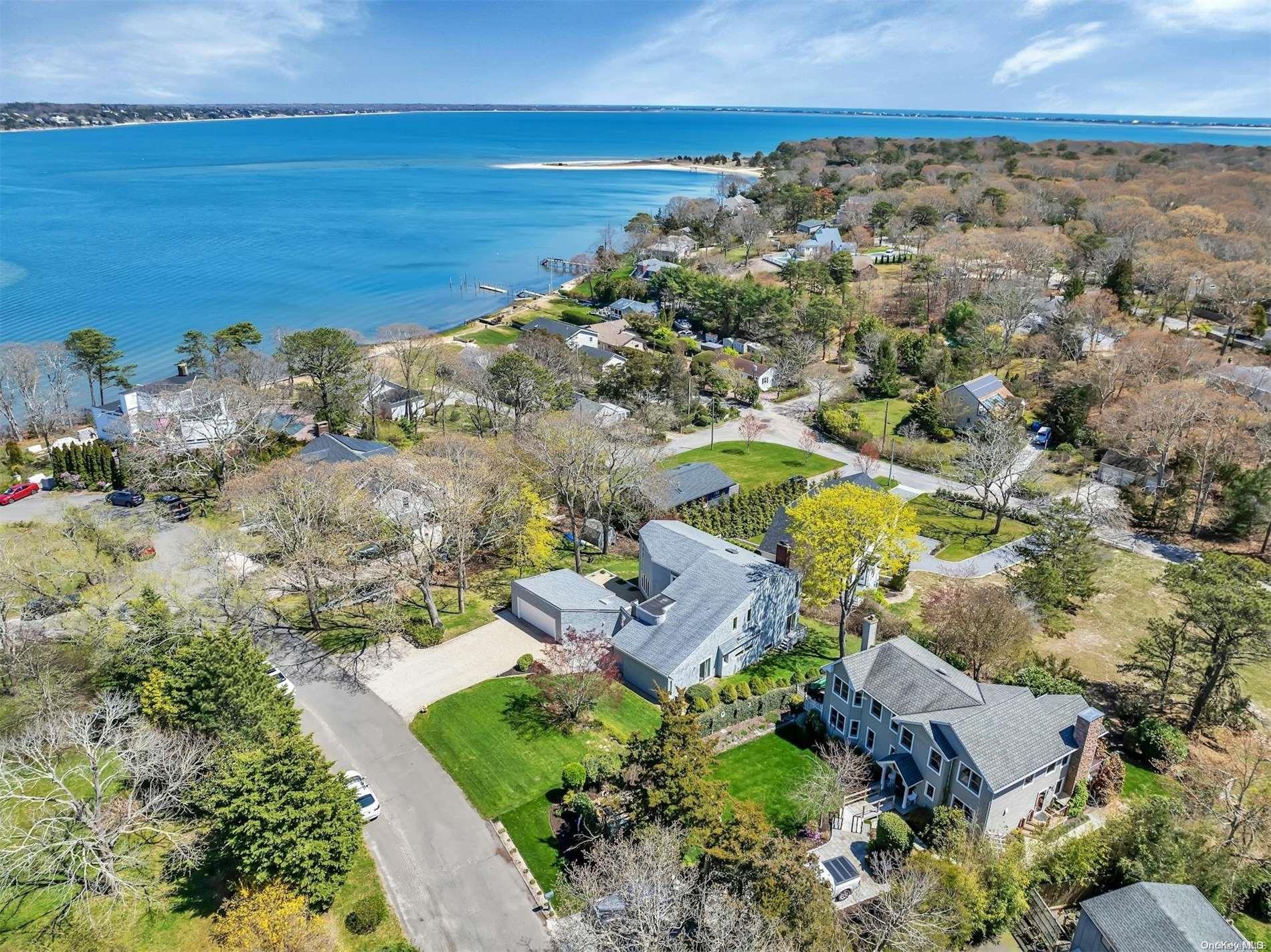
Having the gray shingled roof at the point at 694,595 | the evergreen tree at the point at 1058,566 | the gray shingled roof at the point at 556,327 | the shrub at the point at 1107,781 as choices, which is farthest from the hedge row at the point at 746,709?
the gray shingled roof at the point at 556,327

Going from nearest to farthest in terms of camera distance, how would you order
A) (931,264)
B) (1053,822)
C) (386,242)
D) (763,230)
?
(1053,822) < (931,264) < (763,230) < (386,242)

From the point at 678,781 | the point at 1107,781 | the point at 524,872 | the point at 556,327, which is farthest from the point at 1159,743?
the point at 556,327

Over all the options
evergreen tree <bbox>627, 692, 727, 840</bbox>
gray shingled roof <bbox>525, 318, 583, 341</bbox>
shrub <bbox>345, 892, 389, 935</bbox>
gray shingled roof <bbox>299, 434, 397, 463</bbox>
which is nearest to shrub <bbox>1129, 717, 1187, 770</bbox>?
evergreen tree <bbox>627, 692, 727, 840</bbox>

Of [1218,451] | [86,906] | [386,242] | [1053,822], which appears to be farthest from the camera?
[386,242]

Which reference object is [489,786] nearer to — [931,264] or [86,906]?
[86,906]

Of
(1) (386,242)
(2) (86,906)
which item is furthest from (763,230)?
(2) (86,906)

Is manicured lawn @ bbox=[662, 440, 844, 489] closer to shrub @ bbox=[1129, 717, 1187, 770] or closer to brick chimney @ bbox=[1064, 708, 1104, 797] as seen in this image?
shrub @ bbox=[1129, 717, 1187, 770]

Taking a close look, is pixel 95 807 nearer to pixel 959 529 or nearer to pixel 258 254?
pixel 959 529
